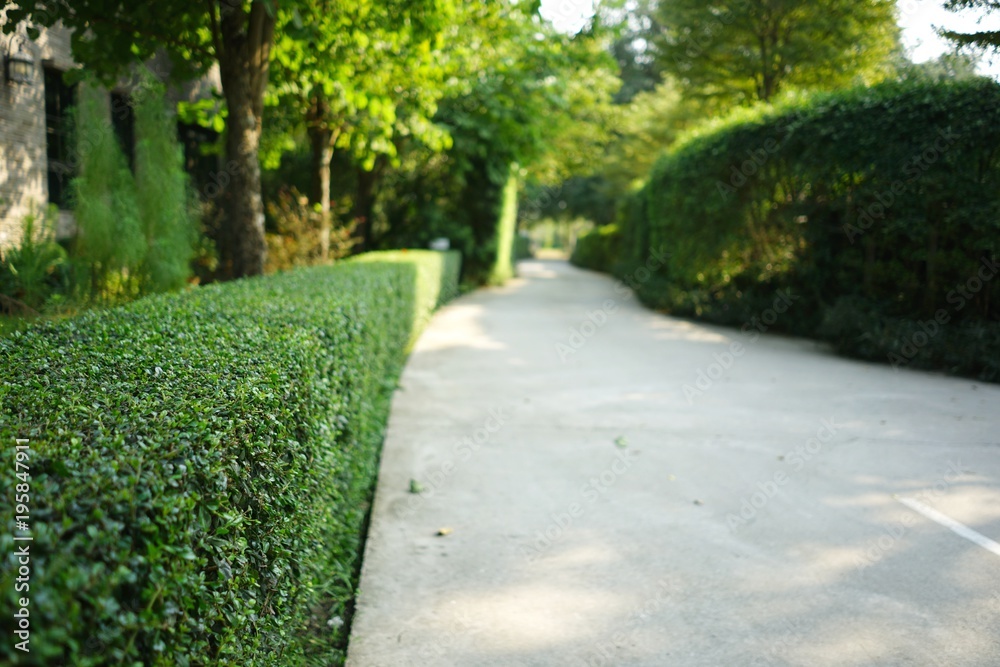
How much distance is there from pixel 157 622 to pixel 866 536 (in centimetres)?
392

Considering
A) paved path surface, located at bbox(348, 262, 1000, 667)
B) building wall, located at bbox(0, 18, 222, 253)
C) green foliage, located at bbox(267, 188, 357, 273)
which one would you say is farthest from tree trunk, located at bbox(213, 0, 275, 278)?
green foliage, located at bbox(267, 188, 357, 273)

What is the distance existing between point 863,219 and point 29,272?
382 inches

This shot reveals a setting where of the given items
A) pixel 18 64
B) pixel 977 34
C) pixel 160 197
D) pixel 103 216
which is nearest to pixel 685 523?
pixel 103 216

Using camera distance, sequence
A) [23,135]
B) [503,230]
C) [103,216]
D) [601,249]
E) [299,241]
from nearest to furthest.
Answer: [103,216]
[23,135]
[299,241]
[503,230]
[601,249]

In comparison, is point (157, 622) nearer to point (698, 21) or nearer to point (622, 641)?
point (622, 641)

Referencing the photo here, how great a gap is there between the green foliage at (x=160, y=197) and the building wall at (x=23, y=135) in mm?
1512

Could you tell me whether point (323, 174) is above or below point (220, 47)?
below

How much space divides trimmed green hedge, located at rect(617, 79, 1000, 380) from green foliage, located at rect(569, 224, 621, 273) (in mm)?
13470

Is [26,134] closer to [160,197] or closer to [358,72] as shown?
[160,197]

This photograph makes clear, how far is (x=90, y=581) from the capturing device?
4.24ft

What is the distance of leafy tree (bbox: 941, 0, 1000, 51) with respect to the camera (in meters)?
6.93

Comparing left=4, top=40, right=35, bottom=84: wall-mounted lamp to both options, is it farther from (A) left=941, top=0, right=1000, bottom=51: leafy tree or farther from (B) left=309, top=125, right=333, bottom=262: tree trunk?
(A) left=941, top=0, right=1000, bottom=51: leafy tree

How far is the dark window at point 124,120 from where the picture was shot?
9555 mm

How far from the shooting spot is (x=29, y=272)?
5004mm
